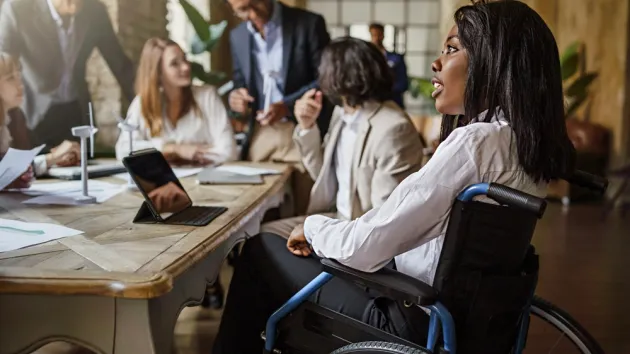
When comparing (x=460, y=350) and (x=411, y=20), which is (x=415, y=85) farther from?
(x=460, y=350)

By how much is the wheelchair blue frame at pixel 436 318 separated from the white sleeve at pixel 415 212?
5 cm

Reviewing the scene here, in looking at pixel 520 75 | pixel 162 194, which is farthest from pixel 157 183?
pixel 520 75

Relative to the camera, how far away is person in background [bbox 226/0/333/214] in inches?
127

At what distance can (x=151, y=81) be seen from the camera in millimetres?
2977

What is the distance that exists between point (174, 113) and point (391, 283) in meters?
1.95

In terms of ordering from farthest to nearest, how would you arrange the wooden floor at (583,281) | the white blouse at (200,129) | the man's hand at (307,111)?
the white blouse at (200,129) < the man's hand at (307,111) < the wooden floor at (583,281)

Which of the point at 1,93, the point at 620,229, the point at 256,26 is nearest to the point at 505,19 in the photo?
the point at 1,93

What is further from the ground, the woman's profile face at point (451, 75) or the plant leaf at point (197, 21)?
the plant leaf at point (197, 21)

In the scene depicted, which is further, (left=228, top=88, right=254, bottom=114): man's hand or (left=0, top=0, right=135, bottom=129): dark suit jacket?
(left=228, top=88, right=254, bottom=114): man's hand

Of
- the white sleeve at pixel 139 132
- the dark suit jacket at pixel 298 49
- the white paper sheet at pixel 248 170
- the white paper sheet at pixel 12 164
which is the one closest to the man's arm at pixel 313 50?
the dark suit jacket at pixel 298 49

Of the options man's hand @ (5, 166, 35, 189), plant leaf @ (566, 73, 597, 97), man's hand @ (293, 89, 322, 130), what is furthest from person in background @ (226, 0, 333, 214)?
plant leaf @ (566, 73, 597, 97)

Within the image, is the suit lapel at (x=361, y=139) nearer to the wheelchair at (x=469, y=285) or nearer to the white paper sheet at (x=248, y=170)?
the white paper sheet at (x=248, y=170)

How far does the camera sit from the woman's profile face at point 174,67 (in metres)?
2.99

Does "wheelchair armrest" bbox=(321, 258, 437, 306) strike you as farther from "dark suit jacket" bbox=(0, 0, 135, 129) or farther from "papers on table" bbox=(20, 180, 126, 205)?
"dark suit jacket" bbox=(0, 0, 135, 129)
